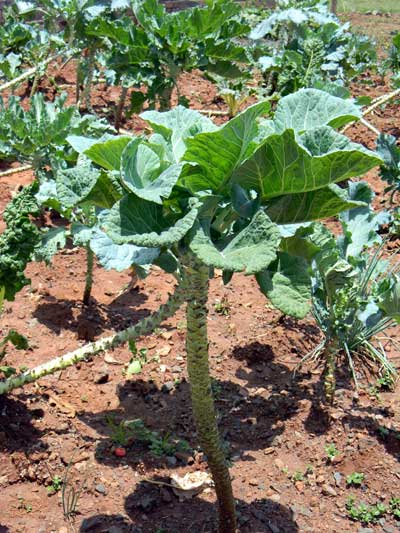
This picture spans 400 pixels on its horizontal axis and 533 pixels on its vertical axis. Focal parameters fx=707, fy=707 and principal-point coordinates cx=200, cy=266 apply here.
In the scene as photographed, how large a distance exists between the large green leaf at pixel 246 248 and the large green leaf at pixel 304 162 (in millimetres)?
131

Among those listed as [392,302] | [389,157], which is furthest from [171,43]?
[392,302]

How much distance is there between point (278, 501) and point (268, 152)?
168cm

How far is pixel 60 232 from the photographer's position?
372 cm

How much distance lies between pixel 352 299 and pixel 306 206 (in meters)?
1.37

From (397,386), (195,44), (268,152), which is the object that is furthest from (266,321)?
(268,152)

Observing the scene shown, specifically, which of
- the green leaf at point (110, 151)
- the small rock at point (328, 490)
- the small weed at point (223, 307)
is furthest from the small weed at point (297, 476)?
the green leaf at point (110, 151)

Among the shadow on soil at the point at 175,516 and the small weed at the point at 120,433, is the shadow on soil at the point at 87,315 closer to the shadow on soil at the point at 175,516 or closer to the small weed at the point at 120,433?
the small weed at the point at 120,433

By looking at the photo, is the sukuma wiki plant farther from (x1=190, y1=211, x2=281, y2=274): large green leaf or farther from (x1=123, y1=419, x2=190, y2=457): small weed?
(x1=123, y1=419, x2=190, y2=457): small weed

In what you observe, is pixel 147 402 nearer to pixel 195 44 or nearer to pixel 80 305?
pixel 80 305

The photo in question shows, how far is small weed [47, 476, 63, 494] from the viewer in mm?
2872

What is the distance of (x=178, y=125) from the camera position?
218 cm

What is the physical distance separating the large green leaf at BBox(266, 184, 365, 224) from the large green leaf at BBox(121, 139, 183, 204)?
0.36 meters

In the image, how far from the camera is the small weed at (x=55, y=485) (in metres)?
2.87

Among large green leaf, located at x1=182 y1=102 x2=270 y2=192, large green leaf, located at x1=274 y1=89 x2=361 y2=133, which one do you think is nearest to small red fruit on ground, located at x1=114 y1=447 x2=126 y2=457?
large green leaf, located at x1=182 y1=102 x2=270 y2=192
